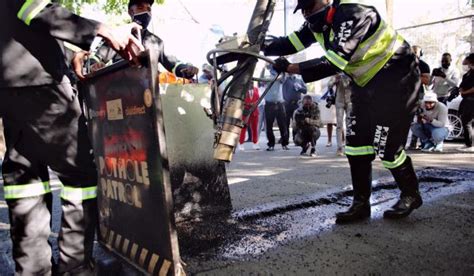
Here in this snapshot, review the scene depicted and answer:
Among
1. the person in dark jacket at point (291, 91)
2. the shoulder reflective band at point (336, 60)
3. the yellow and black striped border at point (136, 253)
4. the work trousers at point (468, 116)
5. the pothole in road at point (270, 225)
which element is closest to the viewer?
the yellow and black striped border at point (136, 253)

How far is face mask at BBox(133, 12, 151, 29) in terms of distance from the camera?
332 centimetres

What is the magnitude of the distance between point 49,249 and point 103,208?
1.58 feet

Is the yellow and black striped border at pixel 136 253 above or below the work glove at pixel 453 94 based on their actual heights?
below

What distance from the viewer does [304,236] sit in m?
2.90

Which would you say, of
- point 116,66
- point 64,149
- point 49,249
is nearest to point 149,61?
point 116,66

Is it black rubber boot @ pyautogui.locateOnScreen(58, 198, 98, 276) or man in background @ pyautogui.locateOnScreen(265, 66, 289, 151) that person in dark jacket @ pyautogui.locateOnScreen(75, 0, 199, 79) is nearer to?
black rubber boot @ pyautogui.locateOnScreen(58, 198, 98, 276)

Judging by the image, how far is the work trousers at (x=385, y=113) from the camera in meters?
3.13

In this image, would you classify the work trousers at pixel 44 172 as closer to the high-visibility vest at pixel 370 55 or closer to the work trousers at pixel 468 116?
the high-visibility vest at pixel 370 55

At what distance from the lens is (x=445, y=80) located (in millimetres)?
8648

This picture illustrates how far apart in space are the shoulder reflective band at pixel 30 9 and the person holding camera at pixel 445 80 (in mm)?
Answer: 8326

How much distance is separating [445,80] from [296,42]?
651 centimetres

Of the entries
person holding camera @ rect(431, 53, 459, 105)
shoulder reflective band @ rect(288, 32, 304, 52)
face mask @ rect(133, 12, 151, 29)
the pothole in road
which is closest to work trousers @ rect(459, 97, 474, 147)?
person holding camera @ rect(431, 53, 459, 105)

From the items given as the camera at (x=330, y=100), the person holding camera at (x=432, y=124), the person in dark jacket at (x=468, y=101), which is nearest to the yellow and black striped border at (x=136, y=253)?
the camera at (x=330, y=100)

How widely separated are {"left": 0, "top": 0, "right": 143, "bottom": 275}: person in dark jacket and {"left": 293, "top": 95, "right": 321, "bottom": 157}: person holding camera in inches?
236
